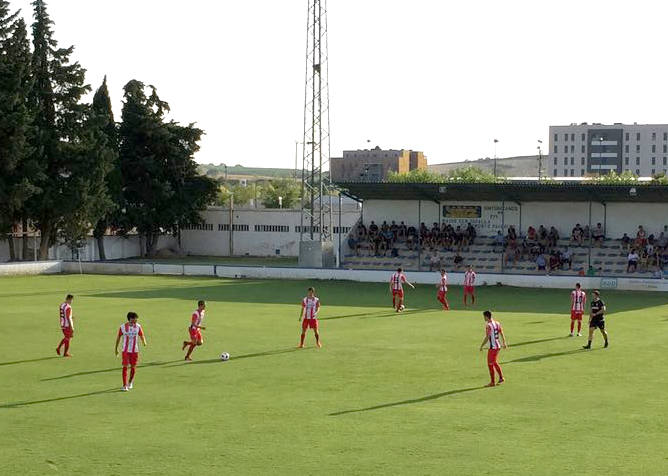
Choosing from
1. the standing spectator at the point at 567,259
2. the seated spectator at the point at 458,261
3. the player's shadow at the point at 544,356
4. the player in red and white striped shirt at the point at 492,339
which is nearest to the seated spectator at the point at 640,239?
the standing spectator at the point at 567,259

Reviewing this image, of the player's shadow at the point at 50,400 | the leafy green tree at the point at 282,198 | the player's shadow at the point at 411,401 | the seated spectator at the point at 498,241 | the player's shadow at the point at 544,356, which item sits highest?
the leafy green tree at the point at 282,198

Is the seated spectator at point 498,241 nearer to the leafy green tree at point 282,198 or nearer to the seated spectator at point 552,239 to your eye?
the seated spectator at point 552,239

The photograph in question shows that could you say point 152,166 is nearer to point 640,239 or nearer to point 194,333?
point 640,239

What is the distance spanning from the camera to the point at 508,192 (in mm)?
61500

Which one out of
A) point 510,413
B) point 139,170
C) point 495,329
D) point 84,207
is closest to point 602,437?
point 510,413

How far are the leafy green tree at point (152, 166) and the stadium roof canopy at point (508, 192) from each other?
19462 millimetres

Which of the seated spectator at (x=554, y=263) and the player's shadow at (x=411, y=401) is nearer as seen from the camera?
the player's shadow at (x=411, y=401)

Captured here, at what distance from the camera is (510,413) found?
62.2ft

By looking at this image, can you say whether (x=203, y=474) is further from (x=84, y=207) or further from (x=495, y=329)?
(x=84, y=207)

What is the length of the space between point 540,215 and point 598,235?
4.34 meters

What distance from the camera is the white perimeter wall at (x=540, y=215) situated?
60.3 m

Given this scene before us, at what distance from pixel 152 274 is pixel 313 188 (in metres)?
11.7

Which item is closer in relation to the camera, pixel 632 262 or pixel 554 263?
pixel 632 262

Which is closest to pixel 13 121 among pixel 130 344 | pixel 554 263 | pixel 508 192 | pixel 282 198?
pixel 508 192
